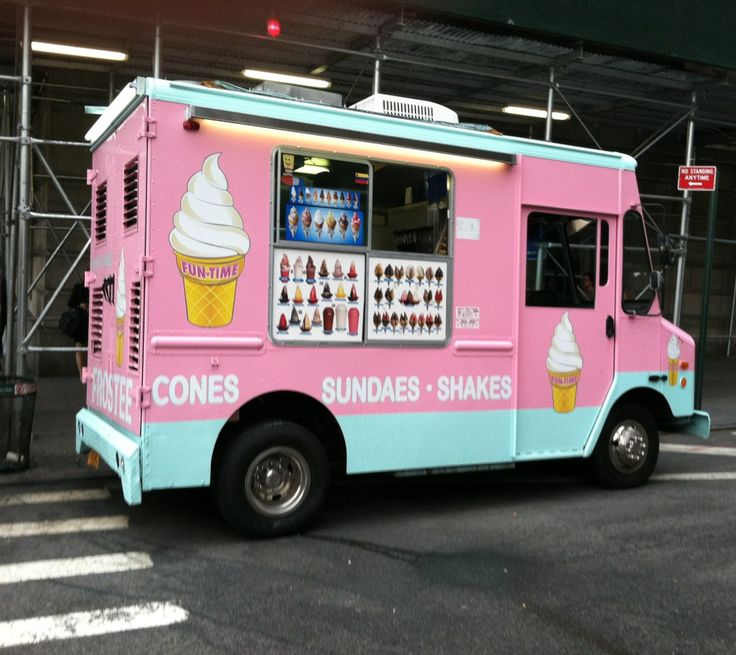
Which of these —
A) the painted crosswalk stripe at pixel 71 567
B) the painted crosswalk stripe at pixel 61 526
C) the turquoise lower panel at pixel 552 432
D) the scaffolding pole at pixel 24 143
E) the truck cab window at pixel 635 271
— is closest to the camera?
the painted crosswalk stripe at pixel 71 567

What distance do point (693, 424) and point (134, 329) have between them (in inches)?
208

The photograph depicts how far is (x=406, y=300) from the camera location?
6281mm

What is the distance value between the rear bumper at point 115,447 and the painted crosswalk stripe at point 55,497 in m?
0.48

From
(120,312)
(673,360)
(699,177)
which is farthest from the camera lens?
(699,177)

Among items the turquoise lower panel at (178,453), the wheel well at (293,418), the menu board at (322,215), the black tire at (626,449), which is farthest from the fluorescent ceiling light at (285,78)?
the turquoise lower panel at (178,453)

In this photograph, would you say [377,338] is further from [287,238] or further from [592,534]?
[592,534]

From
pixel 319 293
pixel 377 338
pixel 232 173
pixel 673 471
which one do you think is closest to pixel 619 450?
pixel 673 471

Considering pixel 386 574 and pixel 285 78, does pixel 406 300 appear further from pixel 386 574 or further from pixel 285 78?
pixel 285 78

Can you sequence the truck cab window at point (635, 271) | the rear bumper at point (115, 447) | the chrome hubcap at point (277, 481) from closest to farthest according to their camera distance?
the rear bumper at point (115, 447) < the chrome hubcap at point (277, 481) < the truck cab window at point (635, 271)

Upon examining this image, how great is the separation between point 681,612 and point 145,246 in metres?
3.84

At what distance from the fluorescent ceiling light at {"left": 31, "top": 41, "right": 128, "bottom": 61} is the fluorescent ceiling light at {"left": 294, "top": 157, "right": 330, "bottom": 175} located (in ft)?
22.4

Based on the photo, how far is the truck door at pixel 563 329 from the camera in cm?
689

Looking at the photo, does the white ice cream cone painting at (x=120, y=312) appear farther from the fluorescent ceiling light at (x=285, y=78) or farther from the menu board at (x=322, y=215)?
the fluorescent ceiling light at (x=285, y=78)

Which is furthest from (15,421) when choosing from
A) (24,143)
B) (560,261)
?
(560,261)
